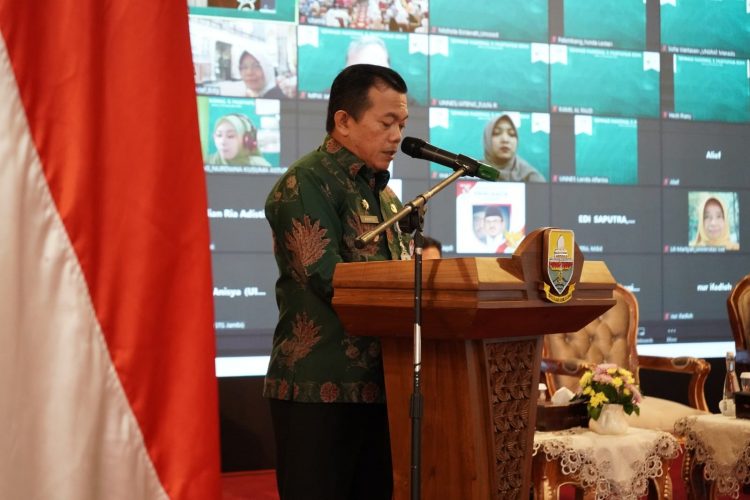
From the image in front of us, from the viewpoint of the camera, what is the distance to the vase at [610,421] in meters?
3.97

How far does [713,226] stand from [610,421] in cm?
290

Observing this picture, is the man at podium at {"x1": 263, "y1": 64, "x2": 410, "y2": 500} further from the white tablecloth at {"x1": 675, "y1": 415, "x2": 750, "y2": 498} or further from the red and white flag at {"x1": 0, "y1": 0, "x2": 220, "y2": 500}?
the white tablecloth at {"x1": 675, "y1": 415, "x2": 750, "y2": 498}

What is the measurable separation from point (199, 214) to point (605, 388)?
3300 mm

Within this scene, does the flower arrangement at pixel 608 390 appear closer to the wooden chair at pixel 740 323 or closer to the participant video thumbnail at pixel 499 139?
the wooden chair at pixel 740 323

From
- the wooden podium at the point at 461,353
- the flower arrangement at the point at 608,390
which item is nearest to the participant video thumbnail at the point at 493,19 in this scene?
the flower arrangement at the point at 608,390

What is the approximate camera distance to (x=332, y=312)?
2.33m

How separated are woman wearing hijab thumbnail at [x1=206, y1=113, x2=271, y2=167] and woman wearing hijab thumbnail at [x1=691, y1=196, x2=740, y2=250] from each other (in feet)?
10.0

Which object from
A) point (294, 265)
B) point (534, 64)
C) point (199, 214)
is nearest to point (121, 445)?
point (199, 214)

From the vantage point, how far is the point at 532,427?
232 cm

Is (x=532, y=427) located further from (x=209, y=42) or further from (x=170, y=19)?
(x=209, y=42)

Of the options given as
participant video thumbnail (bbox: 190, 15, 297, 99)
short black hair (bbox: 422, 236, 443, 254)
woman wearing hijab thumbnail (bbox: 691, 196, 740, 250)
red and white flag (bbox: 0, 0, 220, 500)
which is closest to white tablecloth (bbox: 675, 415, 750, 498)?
short black hair (bbox: 422, 236, 443, 254)

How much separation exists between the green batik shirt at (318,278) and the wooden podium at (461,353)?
0.34 feet

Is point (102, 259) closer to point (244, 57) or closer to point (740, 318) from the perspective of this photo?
point (244, 57)

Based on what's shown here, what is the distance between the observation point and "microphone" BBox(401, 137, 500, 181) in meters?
2.22
